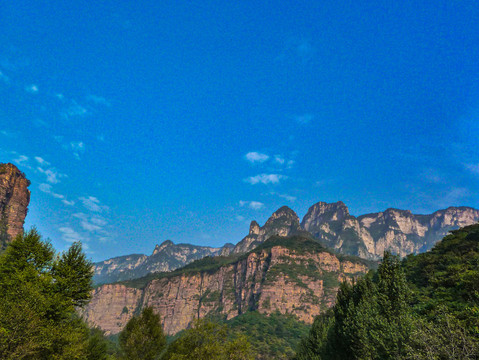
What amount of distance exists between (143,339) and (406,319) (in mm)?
29752

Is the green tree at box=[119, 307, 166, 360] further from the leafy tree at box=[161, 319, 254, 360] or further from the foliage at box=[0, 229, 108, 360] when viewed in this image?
the leafy tree at box=[161, 319, 254, 360]

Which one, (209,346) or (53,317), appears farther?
(53,317)

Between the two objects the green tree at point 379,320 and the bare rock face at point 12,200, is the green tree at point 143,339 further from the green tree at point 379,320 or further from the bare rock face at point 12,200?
the bare rock face at point 12,200

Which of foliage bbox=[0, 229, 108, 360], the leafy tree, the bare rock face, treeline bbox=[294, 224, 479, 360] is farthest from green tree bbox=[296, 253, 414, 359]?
the bare rock face

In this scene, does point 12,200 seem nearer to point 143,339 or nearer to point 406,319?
point 143,339

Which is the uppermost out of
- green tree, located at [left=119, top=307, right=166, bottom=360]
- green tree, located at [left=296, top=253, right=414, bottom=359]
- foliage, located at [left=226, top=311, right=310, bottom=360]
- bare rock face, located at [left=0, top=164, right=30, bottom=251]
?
bare rock face, located at [left=0, top=164, right=30, bottom=251]

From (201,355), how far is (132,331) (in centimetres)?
1444

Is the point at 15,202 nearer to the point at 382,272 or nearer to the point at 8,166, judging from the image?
the point at 8,166

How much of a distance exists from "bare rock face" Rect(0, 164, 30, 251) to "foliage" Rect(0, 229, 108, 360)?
11705cm

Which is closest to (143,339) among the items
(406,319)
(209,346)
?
(209,346)

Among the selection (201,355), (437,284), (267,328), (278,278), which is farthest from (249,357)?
(278,278)

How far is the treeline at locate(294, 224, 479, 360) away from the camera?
1582 cm

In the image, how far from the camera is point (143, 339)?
109 ft

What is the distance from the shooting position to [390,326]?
21.5 metres
